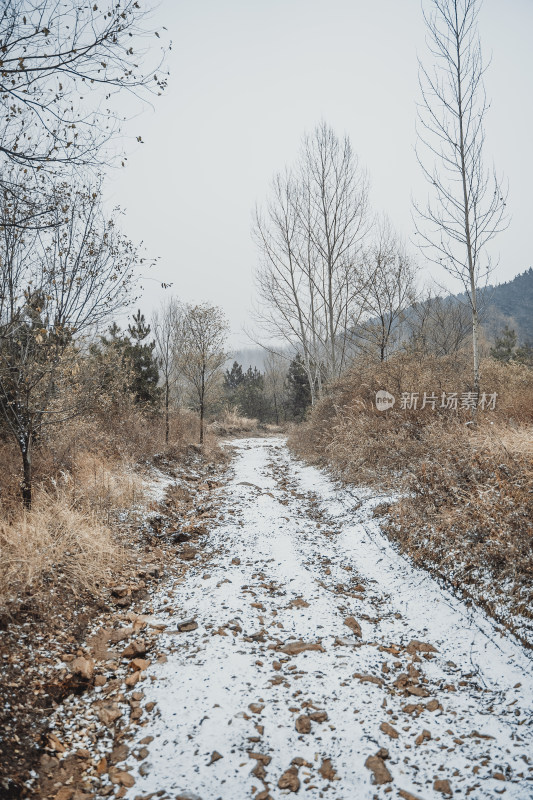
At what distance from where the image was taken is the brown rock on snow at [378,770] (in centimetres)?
205

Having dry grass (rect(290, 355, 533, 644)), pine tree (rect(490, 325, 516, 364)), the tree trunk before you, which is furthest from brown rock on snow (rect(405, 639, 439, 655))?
pine tree (rect(490, 325, 516, 364))

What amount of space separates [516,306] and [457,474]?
9649 cm

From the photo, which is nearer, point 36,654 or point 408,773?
point 408,773

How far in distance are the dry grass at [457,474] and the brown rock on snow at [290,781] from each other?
2.01 m

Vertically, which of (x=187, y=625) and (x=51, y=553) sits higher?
(x=51, y=553)

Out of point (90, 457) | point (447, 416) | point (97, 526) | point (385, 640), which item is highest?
point (447, 416)

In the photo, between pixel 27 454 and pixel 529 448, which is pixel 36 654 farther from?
pixel 529 448

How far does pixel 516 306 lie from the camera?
8406 cm

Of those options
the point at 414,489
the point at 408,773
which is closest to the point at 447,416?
the point at 414,489

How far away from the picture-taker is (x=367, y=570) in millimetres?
4500

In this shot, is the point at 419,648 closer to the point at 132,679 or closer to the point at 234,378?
the point at 132,679

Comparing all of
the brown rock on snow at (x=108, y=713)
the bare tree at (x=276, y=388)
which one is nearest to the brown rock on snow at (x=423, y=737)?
the brown rock on snow at (x=108, y=713)

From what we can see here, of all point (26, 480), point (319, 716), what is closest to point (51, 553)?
point (26, 480)

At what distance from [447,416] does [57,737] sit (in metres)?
7.04
